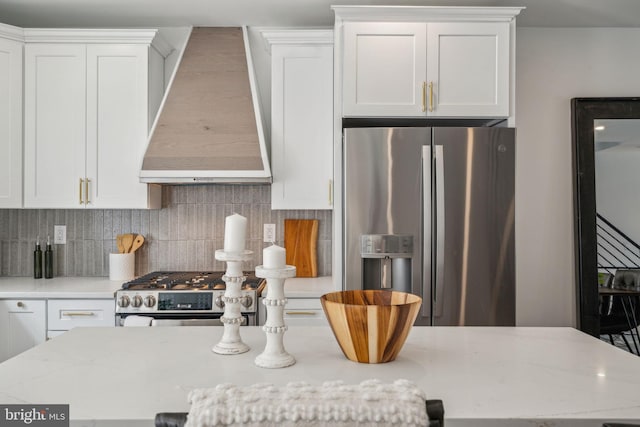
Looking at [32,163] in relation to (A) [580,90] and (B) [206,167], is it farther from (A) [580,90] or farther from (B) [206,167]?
(A) [580,90]

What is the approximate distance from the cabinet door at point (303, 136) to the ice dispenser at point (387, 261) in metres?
0.55

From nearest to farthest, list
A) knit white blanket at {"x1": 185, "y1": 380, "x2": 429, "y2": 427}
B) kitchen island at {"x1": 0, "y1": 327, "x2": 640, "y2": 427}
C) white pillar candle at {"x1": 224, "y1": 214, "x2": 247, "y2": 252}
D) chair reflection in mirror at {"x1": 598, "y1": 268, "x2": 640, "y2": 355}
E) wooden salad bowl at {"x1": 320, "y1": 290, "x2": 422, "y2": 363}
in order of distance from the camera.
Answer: knit white blanket at {"x1": 185, "y1": 380, "x2": 429, "y2": 427} < kitchen island at {"x1": 0, "y1": 327, "x2": 640, "y2": 427} < wooden salad bowl at {"x1": 320, "y1": 290, "x2": 422, "y2": 363} < white pillar candle at {"x1": 224, "y1": 214, "x2": 247, "y2": 252} < chair reflection in mirror at {"x1": 598, "y1": 268, "x2": 640, "y2": 355}

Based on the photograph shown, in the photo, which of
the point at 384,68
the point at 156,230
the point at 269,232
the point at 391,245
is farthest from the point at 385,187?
the point at 156,230

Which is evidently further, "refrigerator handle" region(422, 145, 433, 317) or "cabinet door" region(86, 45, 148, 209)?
"cabinet door" region(86, 45, 148, 209)

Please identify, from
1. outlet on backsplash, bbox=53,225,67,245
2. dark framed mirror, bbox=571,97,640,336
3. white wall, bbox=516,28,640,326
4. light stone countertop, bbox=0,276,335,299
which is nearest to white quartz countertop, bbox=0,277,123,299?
light stone countertop, bbox=0,276,335,299

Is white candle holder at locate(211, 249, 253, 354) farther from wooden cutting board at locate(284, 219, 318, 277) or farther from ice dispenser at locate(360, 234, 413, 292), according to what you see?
wooden cutting board at locate(284, 219, 318, 277)

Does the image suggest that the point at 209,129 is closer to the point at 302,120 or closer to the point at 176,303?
the point at 302,120

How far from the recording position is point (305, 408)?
709mm

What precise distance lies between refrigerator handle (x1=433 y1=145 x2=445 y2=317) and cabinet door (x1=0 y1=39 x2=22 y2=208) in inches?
103

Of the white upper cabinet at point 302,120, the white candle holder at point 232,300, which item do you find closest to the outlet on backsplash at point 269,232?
the white upper cabinet at point 302,120

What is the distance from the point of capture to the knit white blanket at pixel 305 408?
2.28 feet

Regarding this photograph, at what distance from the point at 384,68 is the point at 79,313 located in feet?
7.49

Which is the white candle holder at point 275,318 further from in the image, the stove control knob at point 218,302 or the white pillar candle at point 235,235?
the stove control knob at point 218,302

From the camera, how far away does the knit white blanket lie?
70 centimetres
